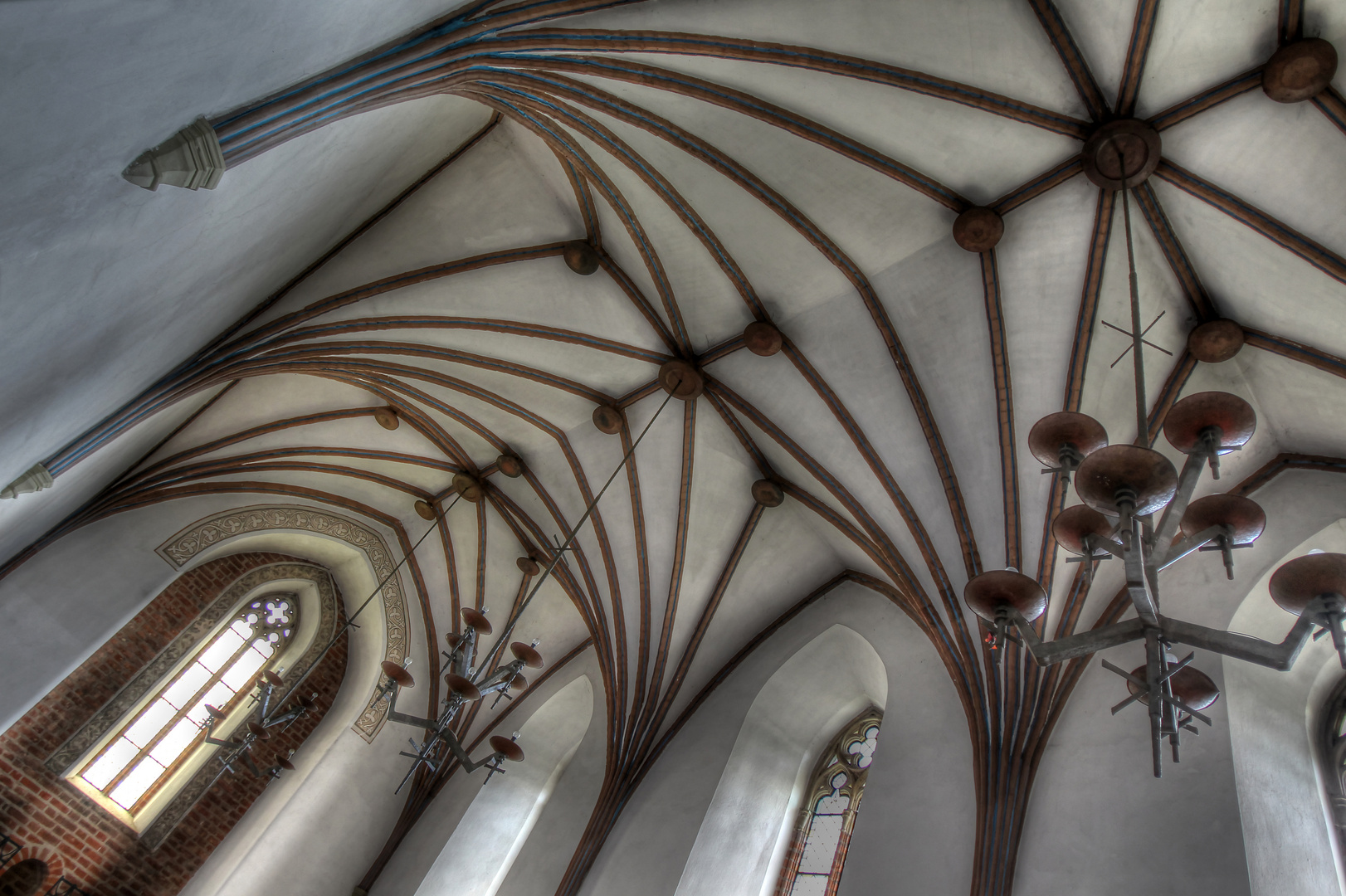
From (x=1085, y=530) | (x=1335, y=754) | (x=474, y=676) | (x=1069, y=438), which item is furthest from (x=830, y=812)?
(x=1069, y=438)

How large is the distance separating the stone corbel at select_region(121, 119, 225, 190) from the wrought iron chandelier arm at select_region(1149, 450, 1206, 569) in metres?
4.84

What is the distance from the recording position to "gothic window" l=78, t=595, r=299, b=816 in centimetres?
1152

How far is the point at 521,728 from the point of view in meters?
12.6

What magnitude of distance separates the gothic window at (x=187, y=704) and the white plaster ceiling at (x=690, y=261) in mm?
2257

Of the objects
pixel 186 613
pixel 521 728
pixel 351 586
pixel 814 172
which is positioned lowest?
pixel 186 613

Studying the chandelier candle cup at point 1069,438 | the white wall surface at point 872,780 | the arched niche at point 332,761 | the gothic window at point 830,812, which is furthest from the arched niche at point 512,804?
the chandelier candle cup at point 1069,438

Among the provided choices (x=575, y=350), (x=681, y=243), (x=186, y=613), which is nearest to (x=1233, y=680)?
(x=681, y=243)

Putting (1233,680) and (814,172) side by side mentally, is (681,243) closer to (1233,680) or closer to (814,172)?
(814,172)

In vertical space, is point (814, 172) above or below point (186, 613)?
above

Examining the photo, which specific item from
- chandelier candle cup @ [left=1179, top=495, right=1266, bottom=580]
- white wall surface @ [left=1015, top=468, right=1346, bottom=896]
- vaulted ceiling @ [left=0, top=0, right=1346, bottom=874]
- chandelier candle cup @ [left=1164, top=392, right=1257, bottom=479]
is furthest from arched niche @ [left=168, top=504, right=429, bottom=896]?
chandelier candle cup @ [left=1164, top=392, right=1257, bottom=479]

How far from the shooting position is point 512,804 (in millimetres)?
12039

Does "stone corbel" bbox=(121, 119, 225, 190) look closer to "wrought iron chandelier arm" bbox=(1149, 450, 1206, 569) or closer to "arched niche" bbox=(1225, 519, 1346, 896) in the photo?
"wrought iron chandelier arm" bbox=(1149, 450, 1206, 569)

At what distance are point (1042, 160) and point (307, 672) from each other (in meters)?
12.5

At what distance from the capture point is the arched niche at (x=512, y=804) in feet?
37.0
